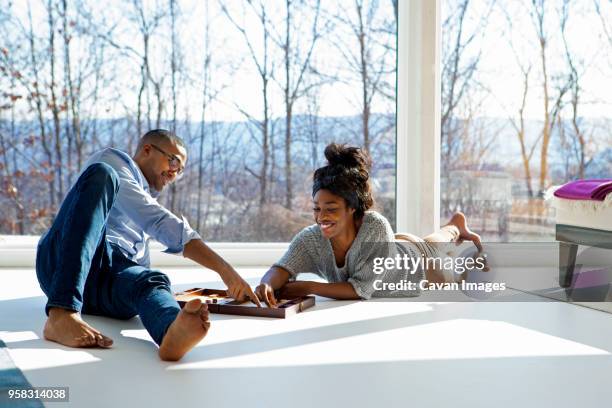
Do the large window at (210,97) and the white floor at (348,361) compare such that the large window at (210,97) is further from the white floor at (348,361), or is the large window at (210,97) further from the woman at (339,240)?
the white floor at (348,361)

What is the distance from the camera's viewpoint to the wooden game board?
2.73 metres

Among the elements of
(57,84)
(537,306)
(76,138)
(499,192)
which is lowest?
(537,306)

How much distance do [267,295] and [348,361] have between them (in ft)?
2.65

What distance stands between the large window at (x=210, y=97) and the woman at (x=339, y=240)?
1.61 meters

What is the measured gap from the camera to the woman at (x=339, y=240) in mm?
3006

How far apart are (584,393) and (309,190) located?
3.18 metres

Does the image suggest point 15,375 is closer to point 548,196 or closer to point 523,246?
point 548,196

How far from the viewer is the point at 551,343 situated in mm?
2336

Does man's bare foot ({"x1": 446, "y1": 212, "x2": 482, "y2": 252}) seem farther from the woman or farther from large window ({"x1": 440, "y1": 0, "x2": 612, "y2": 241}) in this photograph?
the woman

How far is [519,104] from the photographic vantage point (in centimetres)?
→ 468

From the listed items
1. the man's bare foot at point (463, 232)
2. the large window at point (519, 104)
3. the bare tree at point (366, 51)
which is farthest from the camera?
the bare tree at point (366, 51)

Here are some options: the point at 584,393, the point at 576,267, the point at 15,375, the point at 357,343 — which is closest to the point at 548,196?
the point at 576,267

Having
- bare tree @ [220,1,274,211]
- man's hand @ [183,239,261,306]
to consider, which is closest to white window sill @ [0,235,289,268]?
bare tree @ [220,1,274,211]

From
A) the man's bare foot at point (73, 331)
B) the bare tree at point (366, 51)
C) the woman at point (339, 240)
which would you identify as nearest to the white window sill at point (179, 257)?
the bare tree at point (366, 51)
